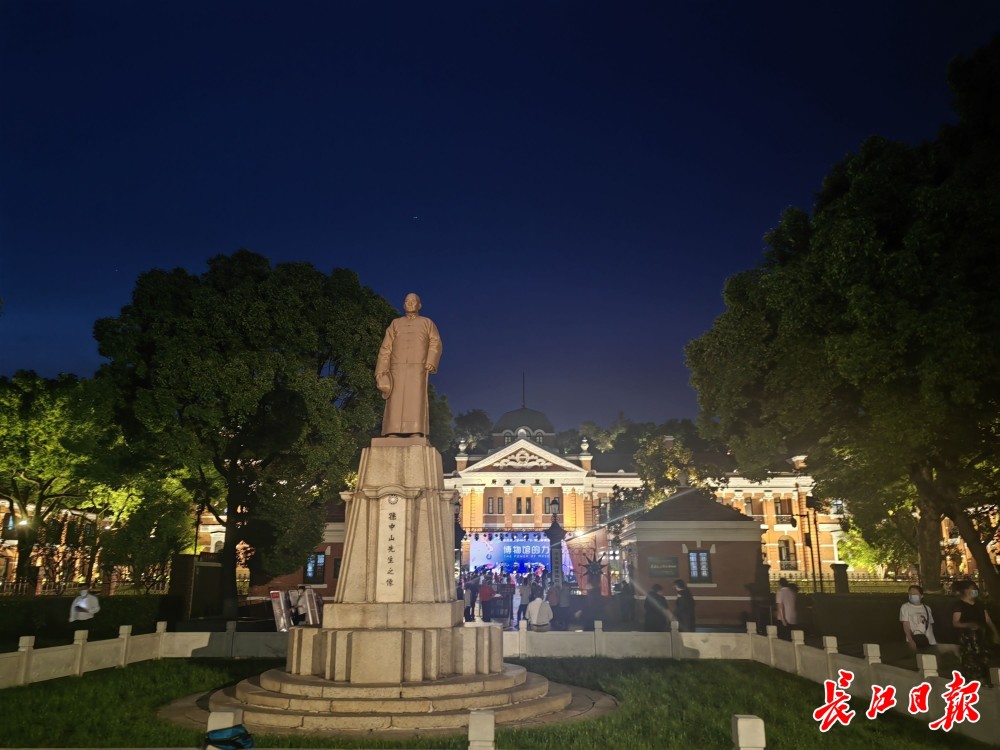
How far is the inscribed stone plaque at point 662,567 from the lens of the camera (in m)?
28.1

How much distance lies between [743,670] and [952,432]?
841 cm

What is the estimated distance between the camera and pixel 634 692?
11.3m

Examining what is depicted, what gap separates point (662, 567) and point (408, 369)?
19094 mm

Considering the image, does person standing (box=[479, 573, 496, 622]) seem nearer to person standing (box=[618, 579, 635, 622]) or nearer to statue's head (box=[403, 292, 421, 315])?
person standing (box=[618, 579, 635, 622])

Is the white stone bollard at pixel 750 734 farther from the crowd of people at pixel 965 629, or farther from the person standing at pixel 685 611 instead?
the person standing at pixel 685 611

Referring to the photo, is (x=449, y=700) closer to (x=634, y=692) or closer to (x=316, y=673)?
(x=316, y=673)

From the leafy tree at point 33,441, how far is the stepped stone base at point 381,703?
74.8 feet

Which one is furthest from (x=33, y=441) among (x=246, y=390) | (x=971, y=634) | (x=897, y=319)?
(x=971, y=634)

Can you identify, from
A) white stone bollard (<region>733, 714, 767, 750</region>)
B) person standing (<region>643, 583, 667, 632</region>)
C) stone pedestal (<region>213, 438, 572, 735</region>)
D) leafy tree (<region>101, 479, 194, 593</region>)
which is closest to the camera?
white stone bollard (<region>733, 714, 767, 750</region>)

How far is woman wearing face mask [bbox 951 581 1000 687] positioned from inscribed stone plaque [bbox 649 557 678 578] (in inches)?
636

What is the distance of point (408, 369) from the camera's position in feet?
40.9

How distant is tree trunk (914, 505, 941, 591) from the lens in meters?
24.5

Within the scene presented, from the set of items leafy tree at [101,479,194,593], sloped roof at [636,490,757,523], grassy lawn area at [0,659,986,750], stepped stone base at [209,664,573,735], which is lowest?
grassy lawn area at [0,659,986,750]

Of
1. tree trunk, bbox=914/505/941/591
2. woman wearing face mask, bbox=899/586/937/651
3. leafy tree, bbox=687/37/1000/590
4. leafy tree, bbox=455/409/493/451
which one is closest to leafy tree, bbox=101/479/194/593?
leafy tree, bbox=687/37/1000/590
